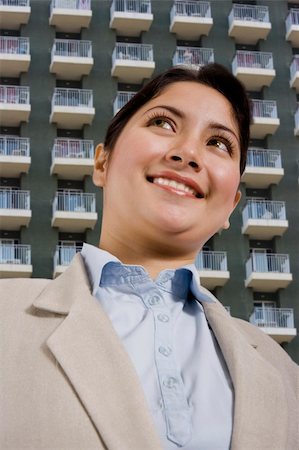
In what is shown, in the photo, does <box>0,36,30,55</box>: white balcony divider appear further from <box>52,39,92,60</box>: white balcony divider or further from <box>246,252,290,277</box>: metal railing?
<box>246,252,290,277</box>: metal railing

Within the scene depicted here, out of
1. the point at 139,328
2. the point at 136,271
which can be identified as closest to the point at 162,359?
the point at 139,328

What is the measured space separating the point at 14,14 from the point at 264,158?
419 inches

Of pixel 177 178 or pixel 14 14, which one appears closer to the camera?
pixel 177 178

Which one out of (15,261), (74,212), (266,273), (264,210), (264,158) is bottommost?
(266,273)

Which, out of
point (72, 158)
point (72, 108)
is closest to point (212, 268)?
point (72, 158)

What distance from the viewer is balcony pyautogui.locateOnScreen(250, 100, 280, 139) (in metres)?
35.6

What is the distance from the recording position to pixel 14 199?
33.5 metres

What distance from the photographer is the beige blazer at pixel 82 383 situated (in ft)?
5.53

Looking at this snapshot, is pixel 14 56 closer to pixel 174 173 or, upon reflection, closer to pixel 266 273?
pixel 266 273

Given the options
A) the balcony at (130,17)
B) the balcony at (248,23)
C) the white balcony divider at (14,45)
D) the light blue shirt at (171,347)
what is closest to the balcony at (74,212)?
the white balcony divider at (14,45)

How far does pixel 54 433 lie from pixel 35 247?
31890 mm

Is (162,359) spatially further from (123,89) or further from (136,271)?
(123,89)

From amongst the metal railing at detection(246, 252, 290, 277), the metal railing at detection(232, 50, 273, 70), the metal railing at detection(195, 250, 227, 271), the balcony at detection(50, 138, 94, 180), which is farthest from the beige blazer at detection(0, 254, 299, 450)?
the metal railing at detection(232, 50, 273, 70)

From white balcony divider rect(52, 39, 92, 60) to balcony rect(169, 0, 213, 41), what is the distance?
3.39 m
